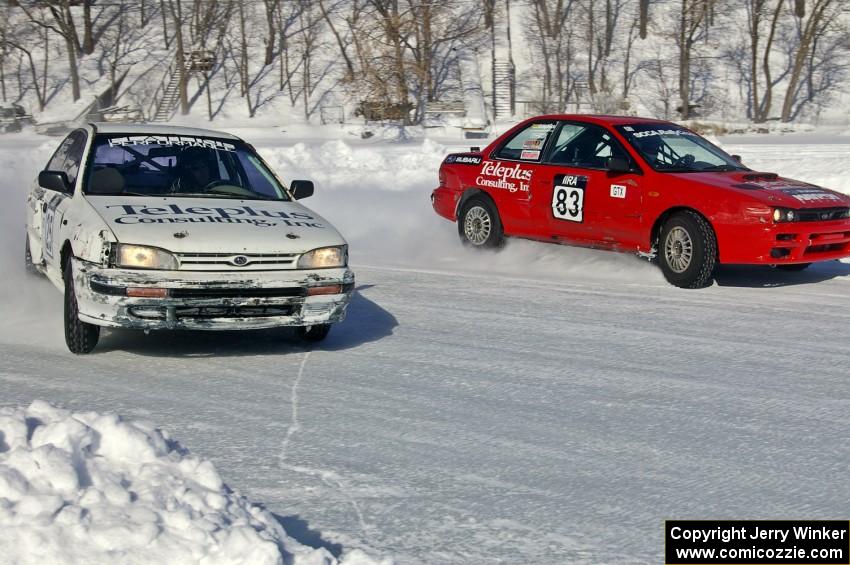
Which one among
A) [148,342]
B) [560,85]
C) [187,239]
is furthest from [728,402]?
[560,85]

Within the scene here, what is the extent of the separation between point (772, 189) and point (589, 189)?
1.66 m

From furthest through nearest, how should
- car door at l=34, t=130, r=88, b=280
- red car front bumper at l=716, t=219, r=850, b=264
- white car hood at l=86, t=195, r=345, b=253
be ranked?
red car front bumper at l=716, t=219, r=850, b=264
car door at l=34, t=130, r=88, b=280
white car hood at l=86, t=195, r=345, b=253

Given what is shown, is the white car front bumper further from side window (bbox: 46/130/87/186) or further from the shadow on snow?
the shadow on snow

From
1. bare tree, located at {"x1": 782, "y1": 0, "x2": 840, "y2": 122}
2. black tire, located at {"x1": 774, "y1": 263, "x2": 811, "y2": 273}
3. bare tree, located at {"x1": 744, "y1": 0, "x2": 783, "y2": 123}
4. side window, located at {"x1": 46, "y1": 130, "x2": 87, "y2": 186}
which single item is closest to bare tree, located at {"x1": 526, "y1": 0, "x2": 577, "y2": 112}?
bare tree, located at {"x1": 744, "y1": 0, "x2": 783, "y2": 123}

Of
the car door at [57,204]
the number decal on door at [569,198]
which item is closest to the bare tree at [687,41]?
the number decal on door at [569,198]

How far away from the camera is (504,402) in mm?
5793

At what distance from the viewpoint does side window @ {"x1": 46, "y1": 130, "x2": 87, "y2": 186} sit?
300 inches

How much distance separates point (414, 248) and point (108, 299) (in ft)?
20.4

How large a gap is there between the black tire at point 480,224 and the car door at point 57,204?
450 cm

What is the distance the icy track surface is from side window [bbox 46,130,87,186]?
101cm

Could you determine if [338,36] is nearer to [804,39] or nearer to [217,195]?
[804,39]

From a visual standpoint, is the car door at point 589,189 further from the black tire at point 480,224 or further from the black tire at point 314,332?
the black tire at point 314,332

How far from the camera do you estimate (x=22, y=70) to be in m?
51.0

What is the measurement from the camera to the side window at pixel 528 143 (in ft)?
35.9
